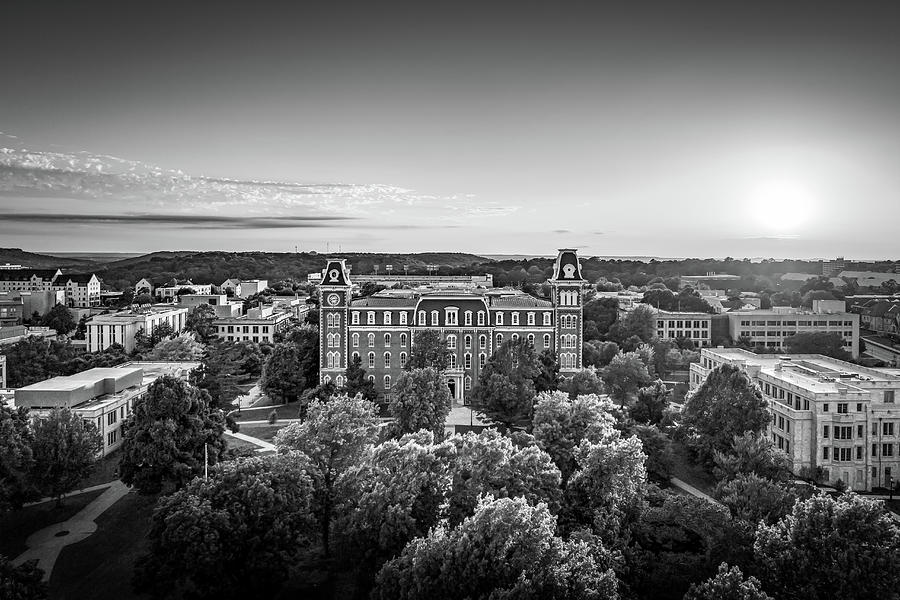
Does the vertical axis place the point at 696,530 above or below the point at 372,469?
below

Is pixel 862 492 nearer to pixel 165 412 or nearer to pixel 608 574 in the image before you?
pixel 608 574

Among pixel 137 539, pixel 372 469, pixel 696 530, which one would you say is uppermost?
pixel 372 469

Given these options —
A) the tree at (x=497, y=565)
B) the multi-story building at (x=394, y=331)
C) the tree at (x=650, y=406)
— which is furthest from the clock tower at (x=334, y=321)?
the tree at (x=497, y=565)

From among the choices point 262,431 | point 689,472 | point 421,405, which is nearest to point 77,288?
point 262,431

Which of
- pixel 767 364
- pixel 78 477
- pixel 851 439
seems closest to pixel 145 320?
pixel 78 477

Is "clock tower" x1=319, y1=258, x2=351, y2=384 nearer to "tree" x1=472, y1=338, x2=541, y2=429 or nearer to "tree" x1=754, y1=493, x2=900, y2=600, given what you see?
"tree" x1=472, y1=338, x2=541, y2=429

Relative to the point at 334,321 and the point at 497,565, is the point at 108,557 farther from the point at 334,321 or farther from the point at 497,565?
the point at 334,321

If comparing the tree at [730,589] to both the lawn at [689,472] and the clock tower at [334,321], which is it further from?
the clock tower at [334,321]
